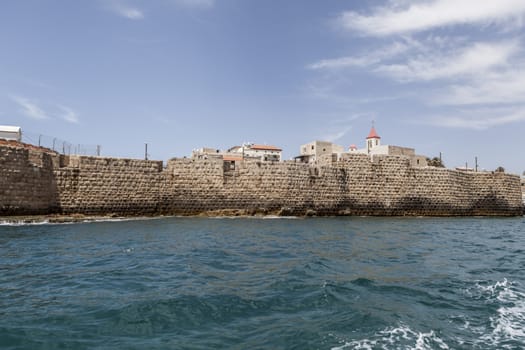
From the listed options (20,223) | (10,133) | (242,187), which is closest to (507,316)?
(242,187)

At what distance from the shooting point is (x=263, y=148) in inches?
2119

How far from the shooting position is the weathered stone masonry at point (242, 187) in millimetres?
17750

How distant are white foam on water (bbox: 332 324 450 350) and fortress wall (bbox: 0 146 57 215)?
17942 millimetres

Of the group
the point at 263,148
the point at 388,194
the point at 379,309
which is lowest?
the point at 379,309

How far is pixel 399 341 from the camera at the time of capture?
164 inches

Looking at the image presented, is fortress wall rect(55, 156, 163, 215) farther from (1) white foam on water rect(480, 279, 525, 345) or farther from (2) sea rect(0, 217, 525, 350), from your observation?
(1) white foam on water rect(480, 279, 525, 345)

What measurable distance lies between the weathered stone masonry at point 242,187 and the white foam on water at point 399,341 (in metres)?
17.3

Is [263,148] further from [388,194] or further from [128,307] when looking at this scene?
[128,307]

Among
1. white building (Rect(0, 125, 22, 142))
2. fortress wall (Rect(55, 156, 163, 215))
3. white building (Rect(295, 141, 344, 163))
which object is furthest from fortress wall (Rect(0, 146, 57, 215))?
white building (Rect(295, 141, 344, 163))

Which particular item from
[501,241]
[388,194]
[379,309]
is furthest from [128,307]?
[388,194]

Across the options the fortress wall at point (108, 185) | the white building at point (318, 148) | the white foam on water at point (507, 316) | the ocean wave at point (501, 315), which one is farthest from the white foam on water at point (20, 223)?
the white building at point (318, 148)

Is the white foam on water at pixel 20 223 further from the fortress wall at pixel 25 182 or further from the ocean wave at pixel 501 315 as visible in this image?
the ocean wave at pixel 501 315

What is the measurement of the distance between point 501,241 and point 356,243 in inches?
235

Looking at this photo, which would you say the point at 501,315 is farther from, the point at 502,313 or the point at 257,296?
the point at 257,296
